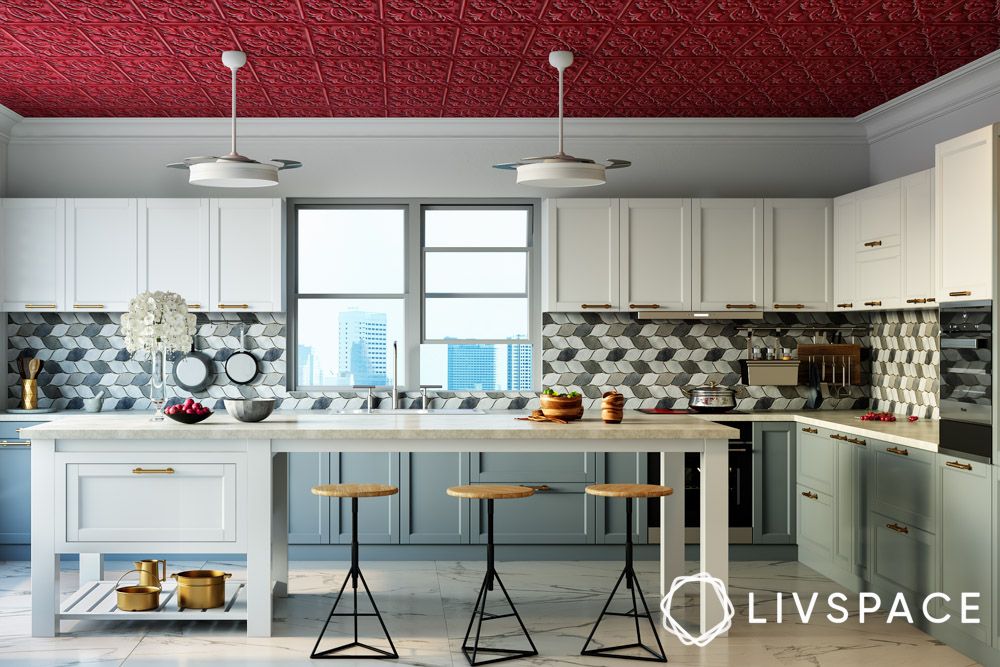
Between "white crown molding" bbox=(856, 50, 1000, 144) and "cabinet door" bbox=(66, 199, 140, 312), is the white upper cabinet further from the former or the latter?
"cabinet door" bbox=(66, 199, 140, 312)

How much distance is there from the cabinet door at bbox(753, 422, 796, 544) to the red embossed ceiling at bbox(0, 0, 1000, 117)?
2166 mm

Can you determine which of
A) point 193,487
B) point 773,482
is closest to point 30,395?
point 193,487

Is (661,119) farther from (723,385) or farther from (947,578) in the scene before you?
(947,578)

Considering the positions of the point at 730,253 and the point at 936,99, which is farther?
the point at 730,253

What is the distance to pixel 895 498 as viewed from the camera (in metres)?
4.87

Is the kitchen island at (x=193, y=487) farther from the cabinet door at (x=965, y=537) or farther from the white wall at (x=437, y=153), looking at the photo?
the white wall at (x=437, y=153)

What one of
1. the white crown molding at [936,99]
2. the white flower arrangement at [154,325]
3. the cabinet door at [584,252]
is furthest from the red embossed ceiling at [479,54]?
the white flower arrangement at [154,325]

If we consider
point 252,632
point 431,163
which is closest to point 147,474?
point 252,632

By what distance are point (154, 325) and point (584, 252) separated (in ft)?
9.37

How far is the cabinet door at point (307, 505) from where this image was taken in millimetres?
6203

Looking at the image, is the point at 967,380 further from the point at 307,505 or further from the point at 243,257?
the point at 243,257

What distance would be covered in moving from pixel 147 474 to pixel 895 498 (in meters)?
3.67

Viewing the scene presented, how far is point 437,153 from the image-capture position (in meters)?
6.74

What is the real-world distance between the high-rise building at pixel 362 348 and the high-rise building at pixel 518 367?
88 cm
